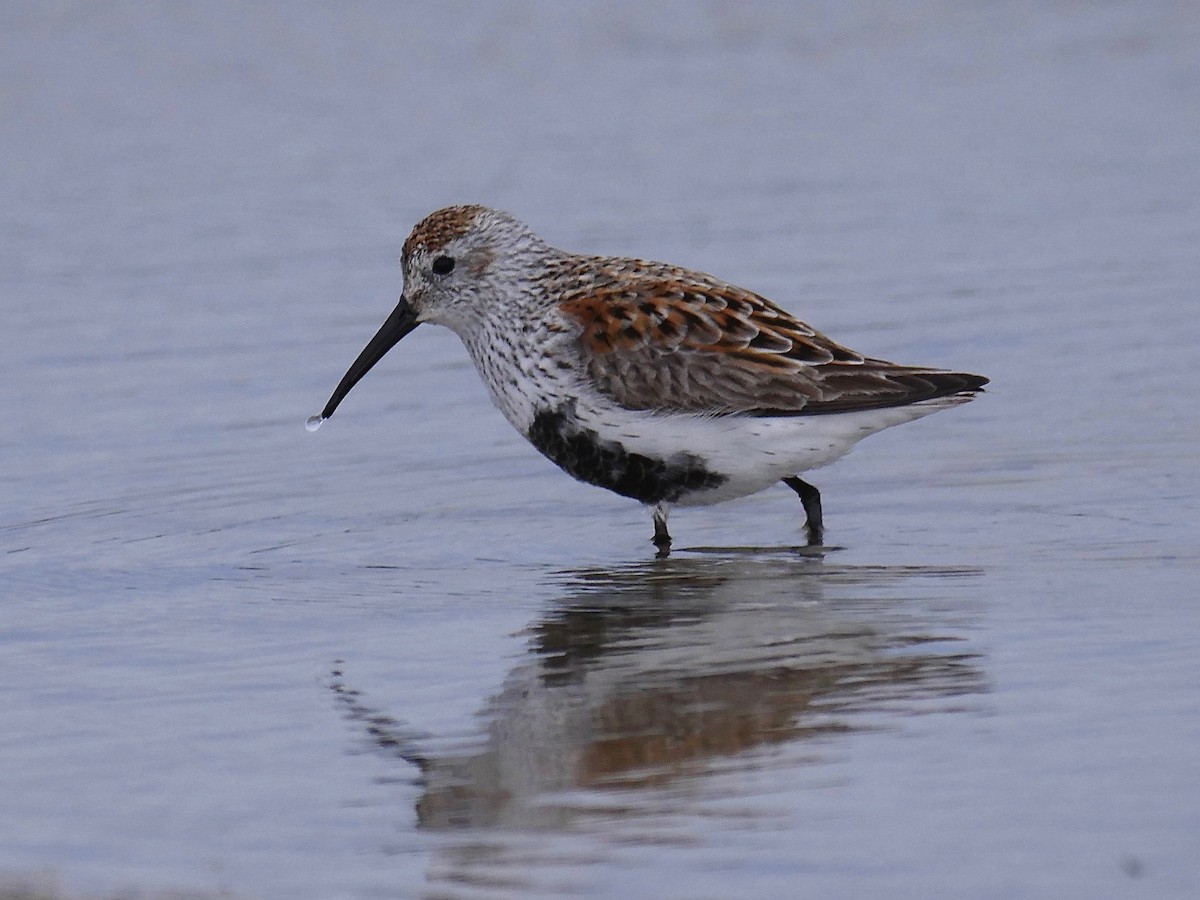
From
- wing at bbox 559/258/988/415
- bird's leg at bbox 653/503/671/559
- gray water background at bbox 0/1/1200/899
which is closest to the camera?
gray water background at bbox 0/1/1200/899

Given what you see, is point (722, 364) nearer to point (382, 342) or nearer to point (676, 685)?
point (382, 342)

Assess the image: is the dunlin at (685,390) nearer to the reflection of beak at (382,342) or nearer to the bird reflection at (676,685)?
the bird reflection at (676,685)

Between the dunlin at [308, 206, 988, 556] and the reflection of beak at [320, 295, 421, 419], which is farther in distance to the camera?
the reflection of beak at [320, 295, 421, 419]

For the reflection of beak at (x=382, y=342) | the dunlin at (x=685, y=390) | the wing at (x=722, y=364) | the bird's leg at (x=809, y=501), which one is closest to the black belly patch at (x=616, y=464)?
the dunlin at (x=685, y=390)

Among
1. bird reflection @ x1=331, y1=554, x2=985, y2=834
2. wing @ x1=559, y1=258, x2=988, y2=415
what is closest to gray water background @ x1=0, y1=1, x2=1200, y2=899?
bird reflection @ x1=331, y1=554, x2=985, y2=834

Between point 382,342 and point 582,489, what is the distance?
1053 millimetres

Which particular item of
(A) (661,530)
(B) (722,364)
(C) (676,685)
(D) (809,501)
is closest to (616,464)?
(A) (661,530)

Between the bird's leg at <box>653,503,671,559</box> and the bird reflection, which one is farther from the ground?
the bird's leg at <box>653,503,671,559</box>

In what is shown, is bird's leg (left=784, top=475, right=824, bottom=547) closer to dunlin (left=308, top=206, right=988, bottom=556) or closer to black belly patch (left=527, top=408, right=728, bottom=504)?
dunlin (left=308, top=206, right=988, bottom=556)

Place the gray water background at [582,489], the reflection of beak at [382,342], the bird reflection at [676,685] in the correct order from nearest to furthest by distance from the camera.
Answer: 1. the gray water background at [582,489]
2. the bird reflection at [676,685]
3. the reflection of beak at [382,342]

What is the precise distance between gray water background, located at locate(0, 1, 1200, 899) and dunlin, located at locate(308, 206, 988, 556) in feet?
1.14

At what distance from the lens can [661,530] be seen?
8008mm

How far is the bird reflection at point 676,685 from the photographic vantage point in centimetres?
519

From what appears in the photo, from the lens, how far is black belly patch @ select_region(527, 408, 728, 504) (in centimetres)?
782
